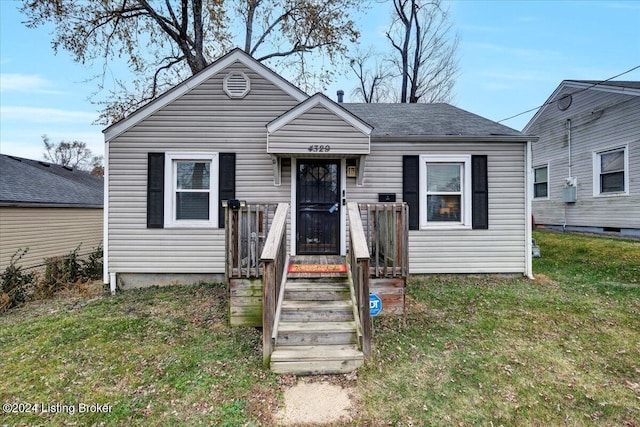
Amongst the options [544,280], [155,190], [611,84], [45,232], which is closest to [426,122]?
[544,280]

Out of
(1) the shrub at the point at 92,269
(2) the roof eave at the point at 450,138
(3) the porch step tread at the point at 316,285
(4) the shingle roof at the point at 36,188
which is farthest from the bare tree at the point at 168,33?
(3) the porch step tread at the point at 316,285

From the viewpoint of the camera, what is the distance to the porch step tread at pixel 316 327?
3.44 metres

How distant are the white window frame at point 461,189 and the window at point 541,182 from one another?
9242 mm

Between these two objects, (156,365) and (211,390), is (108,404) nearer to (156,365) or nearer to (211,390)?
(156,365)

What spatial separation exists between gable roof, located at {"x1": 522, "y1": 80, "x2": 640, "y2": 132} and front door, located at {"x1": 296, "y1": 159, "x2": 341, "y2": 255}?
32.1 ft

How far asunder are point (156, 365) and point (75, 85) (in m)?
11.8

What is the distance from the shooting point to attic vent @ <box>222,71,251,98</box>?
6047 mm

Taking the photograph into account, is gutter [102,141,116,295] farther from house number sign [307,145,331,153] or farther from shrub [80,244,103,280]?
house number sign [307,145,331,153]

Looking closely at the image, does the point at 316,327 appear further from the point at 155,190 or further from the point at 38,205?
the point at 38,205

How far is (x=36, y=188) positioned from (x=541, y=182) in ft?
66.6

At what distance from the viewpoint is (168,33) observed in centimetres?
1253

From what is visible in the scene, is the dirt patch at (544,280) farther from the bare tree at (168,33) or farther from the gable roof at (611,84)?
the bare tree at (168,33)

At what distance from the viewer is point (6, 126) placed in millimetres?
23938

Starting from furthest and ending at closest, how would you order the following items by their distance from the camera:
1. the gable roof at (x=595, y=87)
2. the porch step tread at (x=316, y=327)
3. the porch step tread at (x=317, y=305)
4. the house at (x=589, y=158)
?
the house at (x=589, y=158)
the gable roof at (x=595, y=87)
the porch step tread at (x=317, y=305)
the porch step tread at (x=316, y=327)
